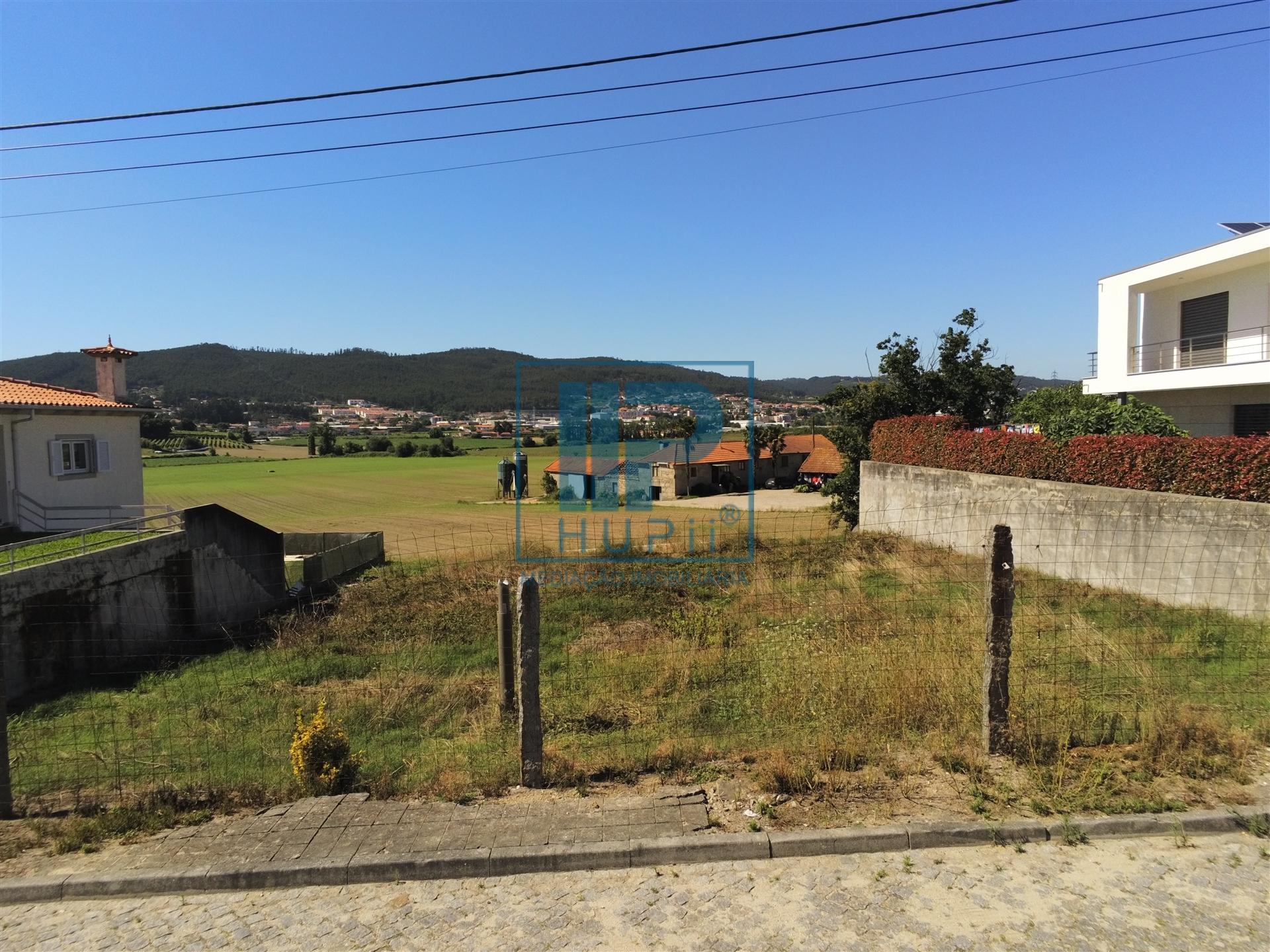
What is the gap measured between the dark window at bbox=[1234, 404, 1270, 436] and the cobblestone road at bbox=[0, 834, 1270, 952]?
1749 cm

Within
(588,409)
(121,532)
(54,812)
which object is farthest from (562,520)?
(54,812)

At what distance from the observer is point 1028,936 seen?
281cm

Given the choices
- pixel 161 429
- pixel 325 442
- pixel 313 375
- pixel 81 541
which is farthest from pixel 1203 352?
pixel 313 375

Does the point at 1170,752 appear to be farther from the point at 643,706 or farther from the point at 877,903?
the point at 643,706

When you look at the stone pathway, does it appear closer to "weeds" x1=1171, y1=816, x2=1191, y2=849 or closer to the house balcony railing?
"weeds" x1=1171, y1=816, x2=1191, y2=849

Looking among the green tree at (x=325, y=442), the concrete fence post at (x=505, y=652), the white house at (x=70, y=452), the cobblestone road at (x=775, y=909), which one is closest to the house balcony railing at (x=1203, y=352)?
the cobblestone road at (x=775, y=909)

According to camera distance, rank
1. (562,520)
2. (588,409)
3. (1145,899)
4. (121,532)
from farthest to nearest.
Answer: (562,520), (588,409), (121,532), (1145,899)

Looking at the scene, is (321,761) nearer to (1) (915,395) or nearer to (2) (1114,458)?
(2) (1114,458)

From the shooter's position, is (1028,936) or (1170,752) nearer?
(1028,936)

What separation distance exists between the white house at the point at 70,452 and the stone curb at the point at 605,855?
13.8 m

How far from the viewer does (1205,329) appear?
Answer: 18.0 meters

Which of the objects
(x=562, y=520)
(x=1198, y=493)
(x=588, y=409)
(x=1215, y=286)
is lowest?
(x=562, y=520)

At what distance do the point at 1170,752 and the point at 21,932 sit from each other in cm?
571

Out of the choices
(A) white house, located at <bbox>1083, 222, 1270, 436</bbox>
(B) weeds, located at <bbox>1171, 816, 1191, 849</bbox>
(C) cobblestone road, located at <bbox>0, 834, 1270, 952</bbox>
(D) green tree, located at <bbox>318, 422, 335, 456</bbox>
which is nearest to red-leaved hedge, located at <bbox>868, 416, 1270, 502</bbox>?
(A) white house, located at <bbox>1083, 222, 1270, 436</bbox>
